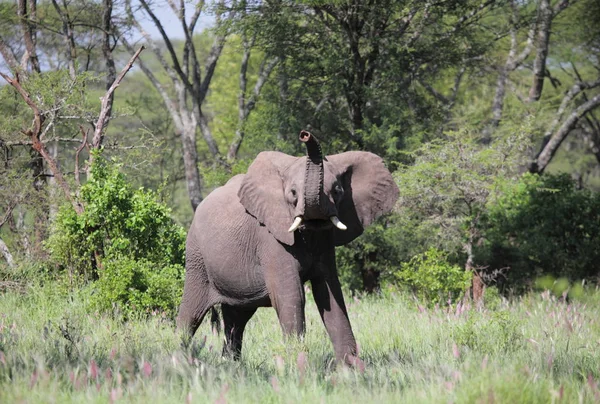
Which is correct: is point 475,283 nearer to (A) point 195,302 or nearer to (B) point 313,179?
(A) point 195,302

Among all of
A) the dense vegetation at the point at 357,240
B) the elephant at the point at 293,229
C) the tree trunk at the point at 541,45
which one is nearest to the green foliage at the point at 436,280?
the dense vegetation at the point at 357,240

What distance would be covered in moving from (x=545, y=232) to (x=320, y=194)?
9.56m

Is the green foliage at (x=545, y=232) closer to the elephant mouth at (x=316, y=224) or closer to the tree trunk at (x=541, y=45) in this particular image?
the tree trunk at (x=541, y=45)

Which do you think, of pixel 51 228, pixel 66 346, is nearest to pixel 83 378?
pixel 66 346

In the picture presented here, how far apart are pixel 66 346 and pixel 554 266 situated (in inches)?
422

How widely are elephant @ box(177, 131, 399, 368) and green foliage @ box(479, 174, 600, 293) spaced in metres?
7.45

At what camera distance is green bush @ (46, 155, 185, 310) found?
1092 cm

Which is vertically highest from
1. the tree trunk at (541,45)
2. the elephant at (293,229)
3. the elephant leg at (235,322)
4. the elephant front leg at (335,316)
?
the tree trunk at (541,45)

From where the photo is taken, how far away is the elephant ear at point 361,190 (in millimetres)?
7426

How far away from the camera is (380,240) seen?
48.9 ft

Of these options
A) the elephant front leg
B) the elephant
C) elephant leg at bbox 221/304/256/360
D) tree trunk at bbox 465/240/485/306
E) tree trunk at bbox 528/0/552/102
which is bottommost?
tree trunk at bbox 465/240/485/306

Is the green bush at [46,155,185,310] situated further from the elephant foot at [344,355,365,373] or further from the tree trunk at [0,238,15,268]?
the elephant foot at [344,355,365,373]

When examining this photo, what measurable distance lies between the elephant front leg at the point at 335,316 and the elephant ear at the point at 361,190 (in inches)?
16.2

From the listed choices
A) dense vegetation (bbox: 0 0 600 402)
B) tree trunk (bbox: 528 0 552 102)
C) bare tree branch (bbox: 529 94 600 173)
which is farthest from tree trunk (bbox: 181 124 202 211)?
tree trunk (bbox: 528 0 552 102)
